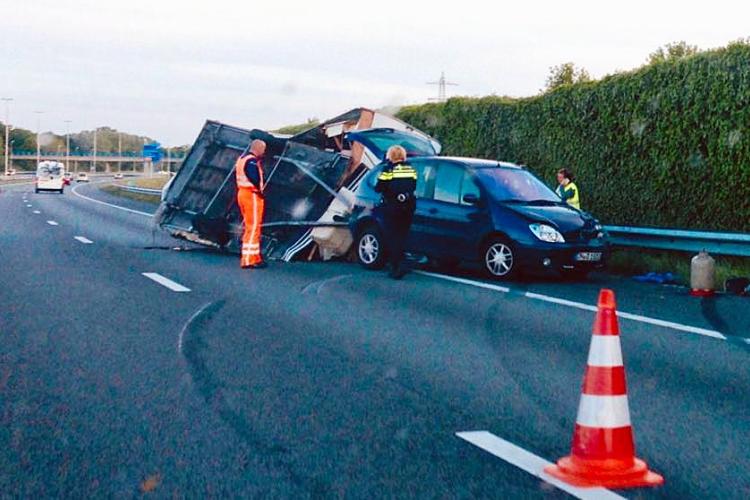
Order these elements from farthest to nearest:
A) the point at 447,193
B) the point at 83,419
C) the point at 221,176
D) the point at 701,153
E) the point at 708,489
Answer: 1. the point at 221,176
2. the point at 701,153
3. the point at 447,193
4. the point at 83,419
5. the point at 708,489

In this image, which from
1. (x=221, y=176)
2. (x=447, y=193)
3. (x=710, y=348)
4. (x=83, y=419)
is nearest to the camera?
(x=83, y=419)

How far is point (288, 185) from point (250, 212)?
1.88 metres

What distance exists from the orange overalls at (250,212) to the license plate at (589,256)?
4458 millimetres

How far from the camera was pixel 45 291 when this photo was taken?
40.8 feet

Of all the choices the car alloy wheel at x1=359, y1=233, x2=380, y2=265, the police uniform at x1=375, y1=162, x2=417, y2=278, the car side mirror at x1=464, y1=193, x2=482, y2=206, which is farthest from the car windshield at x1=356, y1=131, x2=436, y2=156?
the police uniform at x1=375, y1=162, x2=417, y2=278

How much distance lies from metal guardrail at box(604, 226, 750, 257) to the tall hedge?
1.09m

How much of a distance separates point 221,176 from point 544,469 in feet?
47.2

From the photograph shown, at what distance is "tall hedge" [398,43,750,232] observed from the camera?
54.3ft

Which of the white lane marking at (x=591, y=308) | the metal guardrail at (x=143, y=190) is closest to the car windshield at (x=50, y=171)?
the metal guardrail at (x=143, y=190)

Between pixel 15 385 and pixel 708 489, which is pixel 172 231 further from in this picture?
pixel 708 489

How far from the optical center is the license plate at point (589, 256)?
1476 cm

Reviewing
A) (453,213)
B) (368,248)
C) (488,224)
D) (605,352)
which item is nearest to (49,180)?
(368,248)

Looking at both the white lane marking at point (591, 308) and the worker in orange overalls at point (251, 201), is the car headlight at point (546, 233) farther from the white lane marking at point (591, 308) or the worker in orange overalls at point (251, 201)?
the worker in orange overalls at point (251, 201)

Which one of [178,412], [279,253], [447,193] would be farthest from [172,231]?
[178,412]
